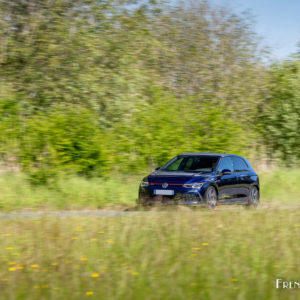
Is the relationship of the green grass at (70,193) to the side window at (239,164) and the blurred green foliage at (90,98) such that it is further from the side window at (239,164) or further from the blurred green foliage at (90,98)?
the side window at (239,164)

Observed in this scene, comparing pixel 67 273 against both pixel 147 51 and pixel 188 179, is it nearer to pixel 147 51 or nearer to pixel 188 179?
pixel 188 179

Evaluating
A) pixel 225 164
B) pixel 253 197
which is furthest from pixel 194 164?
pixel 253 197

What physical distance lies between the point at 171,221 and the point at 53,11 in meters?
11.2

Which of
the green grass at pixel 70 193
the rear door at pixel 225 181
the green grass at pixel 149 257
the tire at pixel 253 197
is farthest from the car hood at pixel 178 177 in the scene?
the green grass at pixel 70 193

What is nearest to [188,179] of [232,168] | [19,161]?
[232,168]

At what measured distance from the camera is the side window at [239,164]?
1415 cm

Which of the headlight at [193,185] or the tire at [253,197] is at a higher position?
the headlight at [193,185]

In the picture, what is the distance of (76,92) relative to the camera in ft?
61.6

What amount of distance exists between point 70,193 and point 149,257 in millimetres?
7628

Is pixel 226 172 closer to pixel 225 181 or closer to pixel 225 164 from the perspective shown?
pixel 225 181

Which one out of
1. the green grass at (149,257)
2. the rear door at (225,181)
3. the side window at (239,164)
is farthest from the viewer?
the side window at (239,164)

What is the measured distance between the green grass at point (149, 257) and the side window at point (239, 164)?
3.46 meters

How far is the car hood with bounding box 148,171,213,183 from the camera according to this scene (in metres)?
12.4

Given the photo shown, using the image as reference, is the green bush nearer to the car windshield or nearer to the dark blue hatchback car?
the dark blue hatchback car
